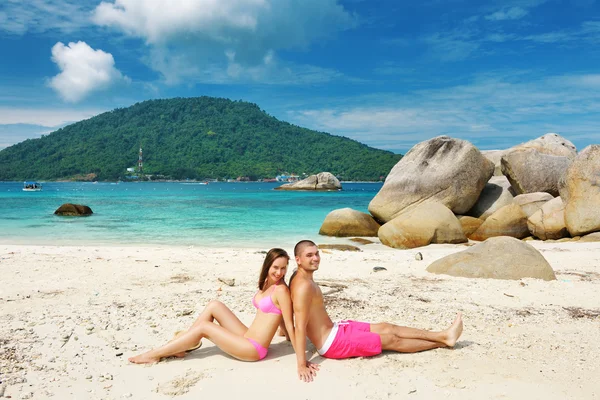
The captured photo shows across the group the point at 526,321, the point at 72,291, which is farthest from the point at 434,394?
the point at 72,291

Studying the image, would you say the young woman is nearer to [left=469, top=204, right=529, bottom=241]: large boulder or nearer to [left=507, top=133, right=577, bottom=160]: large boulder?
[left=469, top=204, right=529, bottom=241]: large boulder

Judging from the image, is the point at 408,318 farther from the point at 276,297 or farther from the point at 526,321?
the point at 276,297

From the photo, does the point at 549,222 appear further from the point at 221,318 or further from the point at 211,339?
the point at 211,339

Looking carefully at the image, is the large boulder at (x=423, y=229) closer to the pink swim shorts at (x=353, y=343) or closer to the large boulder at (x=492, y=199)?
the large boulder at (x=492, y=199)

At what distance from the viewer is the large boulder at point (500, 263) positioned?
820cm

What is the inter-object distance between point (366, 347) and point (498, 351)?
146cm

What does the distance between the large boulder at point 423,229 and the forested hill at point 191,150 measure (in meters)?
92.1

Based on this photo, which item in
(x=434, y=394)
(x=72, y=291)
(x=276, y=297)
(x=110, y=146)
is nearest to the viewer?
(x=434, y=394)

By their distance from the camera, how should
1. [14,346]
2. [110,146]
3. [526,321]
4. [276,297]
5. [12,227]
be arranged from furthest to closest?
[110,146], [12,227], [526,321], [14,346], [276,297]

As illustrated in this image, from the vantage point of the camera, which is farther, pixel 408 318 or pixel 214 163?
pixel 214 163

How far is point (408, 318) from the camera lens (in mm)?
6031

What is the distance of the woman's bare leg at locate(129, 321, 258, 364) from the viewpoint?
4461 millimetres

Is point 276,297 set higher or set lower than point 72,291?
higher

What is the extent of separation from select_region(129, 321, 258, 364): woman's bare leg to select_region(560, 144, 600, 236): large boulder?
13.5 m
